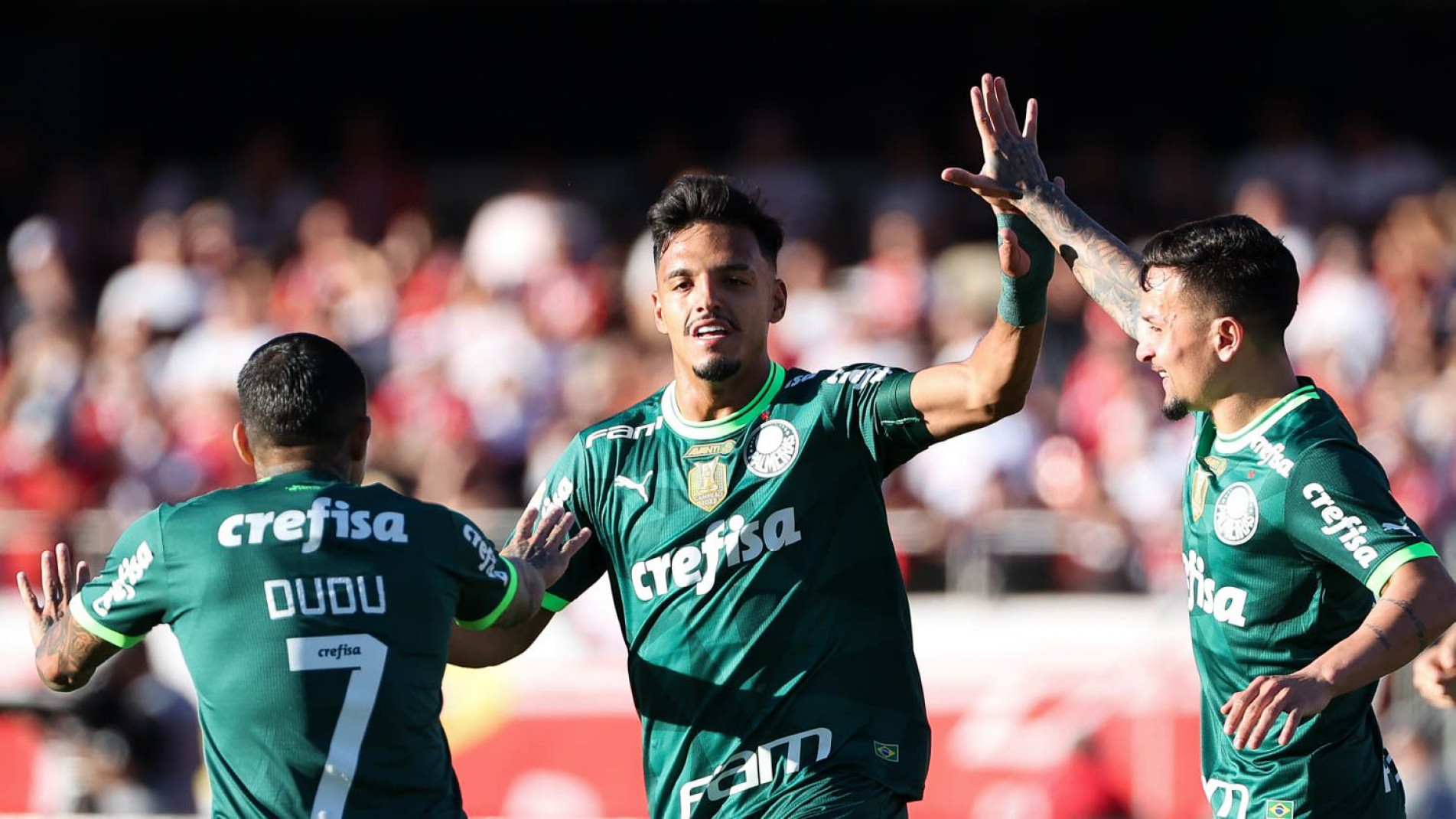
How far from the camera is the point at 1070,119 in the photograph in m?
17.8

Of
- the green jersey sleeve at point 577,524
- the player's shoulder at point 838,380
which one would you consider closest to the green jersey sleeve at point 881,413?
the player's shoulder at point 838,380

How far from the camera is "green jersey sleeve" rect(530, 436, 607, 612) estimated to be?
19.6 feet

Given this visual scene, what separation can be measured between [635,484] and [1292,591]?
6.45 ft

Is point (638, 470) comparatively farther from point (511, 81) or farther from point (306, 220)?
point (511, 81)

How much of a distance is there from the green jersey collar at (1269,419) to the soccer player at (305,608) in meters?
2.10

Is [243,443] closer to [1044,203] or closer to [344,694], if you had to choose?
[344,694]

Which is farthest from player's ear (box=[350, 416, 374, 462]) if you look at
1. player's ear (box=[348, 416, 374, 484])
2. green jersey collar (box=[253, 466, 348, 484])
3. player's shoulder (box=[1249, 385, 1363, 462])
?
player's shoulder (box=[1249, 385, 1363, 462])

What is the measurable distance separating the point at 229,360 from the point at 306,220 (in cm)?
200

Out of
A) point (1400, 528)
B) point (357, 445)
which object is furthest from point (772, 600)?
point (1400, 528)

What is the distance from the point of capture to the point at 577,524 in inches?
235

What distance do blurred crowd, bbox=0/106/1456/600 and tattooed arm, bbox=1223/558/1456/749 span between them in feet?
21.9

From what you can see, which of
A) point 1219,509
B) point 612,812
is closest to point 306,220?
point 612,812

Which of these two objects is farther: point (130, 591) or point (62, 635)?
point (62, 635)

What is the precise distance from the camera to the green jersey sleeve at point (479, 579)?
498 cm
